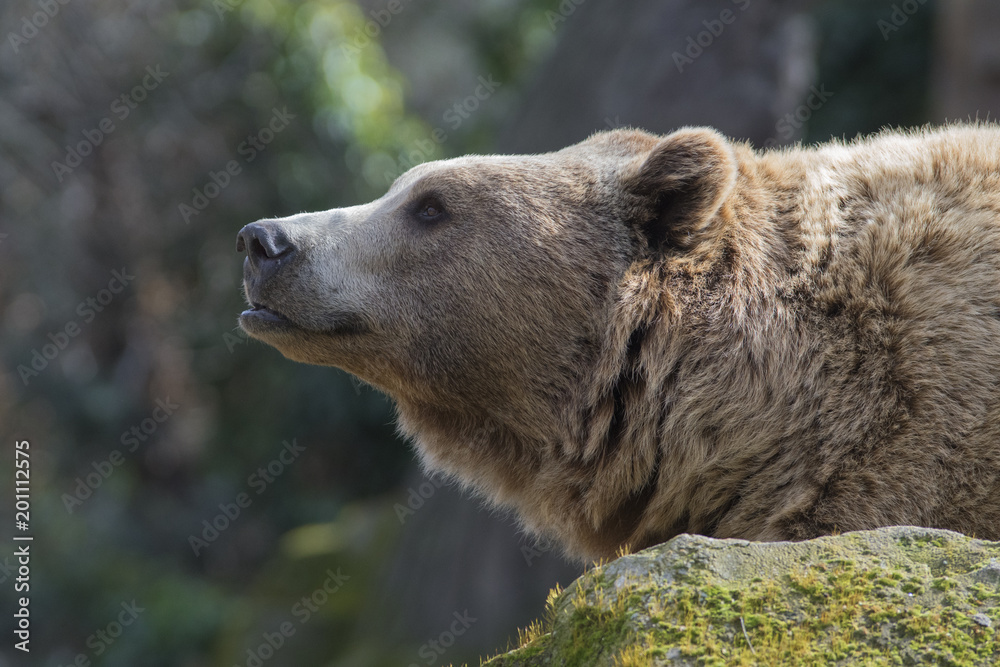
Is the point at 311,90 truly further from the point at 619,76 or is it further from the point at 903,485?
the point at 903,485

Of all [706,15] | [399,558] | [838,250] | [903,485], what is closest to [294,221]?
[838,250]

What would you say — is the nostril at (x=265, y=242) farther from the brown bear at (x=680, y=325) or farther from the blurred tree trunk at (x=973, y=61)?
the blurred tree trunk at (x=973, y=61)

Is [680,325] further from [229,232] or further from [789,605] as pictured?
[229,232]

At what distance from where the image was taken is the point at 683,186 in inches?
143

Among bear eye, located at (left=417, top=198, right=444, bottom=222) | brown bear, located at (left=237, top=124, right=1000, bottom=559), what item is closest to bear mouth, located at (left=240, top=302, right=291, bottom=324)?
brown bear, located at (left=237, top=124, right=1000, bottom=559)

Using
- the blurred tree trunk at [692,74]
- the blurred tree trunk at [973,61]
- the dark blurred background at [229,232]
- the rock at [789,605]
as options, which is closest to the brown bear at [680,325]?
the rock at [789,605]

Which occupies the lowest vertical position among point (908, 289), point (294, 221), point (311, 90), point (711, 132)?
point (908, 289)

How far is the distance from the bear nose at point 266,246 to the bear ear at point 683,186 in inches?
54.8

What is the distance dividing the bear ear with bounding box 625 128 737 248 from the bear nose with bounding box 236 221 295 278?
1.39 m

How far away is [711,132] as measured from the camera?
3662mm

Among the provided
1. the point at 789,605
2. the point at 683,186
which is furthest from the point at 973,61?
the point at 789,605

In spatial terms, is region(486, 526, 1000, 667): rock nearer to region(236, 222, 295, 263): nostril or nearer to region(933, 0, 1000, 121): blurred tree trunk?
region(236, 222, 295, 263): nostril

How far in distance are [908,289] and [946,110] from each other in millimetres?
9188

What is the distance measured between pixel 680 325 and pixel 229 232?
388 inches
